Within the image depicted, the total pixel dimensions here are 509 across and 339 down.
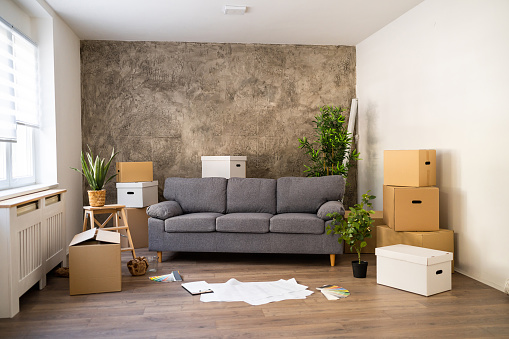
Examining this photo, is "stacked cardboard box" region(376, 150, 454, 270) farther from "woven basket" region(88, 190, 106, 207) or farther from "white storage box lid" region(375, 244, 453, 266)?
"woven basket" region(88, 190, 106, 207)

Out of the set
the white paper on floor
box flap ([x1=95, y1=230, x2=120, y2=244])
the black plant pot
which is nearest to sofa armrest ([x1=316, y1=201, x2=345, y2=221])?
the black plant pot

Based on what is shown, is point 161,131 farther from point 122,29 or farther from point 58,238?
point 58,238

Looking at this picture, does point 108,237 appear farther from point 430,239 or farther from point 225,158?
point 430,239

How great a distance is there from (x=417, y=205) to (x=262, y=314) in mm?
1924

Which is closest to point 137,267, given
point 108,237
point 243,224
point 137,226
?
point 108,237

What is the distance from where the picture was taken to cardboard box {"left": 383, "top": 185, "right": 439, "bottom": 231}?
4.17m

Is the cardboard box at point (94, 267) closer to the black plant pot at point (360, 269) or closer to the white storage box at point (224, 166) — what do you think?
the black plant pot at point (360, 269)

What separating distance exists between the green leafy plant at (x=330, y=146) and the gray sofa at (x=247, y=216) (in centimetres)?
101

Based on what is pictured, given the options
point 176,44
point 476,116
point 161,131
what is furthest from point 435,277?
point 176,44

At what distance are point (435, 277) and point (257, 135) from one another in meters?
3.45

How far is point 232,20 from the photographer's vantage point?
17.5 feet

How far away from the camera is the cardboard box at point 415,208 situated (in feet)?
13.7

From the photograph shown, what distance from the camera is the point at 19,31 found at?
13.8 feet

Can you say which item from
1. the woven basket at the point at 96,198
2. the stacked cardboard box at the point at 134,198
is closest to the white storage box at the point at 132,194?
the stacked cardboard box at the point at 134,198
